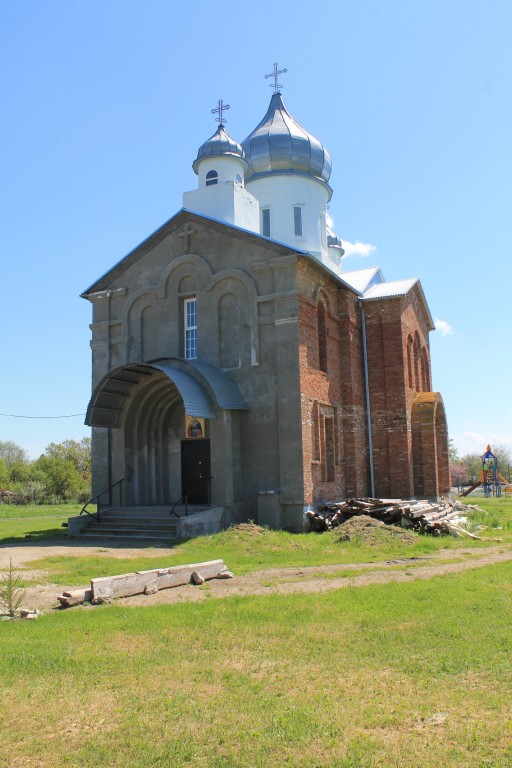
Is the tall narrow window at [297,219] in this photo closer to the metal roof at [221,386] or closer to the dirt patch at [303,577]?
the metal roof at [221,386]

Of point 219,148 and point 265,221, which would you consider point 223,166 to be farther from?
point 265,221

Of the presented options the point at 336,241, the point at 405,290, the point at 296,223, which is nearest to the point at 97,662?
the point at 405,290

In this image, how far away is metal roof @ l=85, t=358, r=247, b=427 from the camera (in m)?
17.1

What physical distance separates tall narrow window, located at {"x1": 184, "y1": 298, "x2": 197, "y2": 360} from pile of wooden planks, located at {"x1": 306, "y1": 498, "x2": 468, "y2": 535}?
5748 mm

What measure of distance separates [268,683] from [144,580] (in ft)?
14.7

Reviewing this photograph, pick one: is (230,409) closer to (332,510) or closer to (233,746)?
(332,510)

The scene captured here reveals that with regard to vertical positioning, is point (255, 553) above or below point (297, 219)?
below

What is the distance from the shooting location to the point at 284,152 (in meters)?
25.9

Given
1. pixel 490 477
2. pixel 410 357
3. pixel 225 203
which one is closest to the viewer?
pixel 225 203

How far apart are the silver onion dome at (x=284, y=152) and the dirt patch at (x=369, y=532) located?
14.8 metres

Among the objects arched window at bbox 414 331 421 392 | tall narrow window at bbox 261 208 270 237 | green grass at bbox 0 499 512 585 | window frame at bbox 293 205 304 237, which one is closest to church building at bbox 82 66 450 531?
arched window at bbox 414 331 421 392

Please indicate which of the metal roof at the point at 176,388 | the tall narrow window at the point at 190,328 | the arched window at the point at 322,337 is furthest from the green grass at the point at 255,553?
the tall narrow window at the point at 190,328

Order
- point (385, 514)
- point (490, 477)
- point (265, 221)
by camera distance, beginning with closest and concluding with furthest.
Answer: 1. point (385, 514)
2. point (265, 221)
3. point (490, 477)

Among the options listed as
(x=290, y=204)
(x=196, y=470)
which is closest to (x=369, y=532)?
(x=196, y=470)
